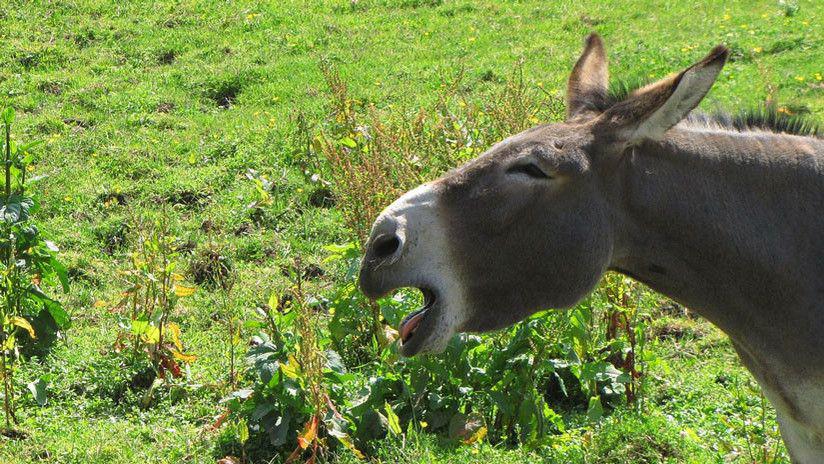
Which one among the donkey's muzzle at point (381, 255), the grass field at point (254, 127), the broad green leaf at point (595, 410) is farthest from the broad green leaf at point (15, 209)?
the broad green leaf at point (595, 410)

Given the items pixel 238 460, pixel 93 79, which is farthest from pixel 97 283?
pixel 93 79

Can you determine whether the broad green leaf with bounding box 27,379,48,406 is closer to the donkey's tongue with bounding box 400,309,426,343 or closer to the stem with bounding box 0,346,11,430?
the stem with bounding box 0,346,11,430

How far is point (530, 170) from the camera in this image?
11.6 feet

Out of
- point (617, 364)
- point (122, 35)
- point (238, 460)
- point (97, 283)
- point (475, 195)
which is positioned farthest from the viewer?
point (122, 35)

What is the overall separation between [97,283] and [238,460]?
2964 millimetres

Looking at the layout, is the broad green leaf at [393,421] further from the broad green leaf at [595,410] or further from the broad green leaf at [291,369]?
the broad green leaf at [595,410]

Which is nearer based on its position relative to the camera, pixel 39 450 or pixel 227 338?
pixel 39 450

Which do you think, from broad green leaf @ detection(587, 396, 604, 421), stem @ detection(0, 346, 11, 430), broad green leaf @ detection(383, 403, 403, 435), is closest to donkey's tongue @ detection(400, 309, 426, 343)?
broad green leaf @ detection(383, 403, 403, 435)

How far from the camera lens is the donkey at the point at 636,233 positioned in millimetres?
3486

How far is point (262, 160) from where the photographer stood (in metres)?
9.45

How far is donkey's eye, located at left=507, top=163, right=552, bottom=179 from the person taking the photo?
3.51 metres

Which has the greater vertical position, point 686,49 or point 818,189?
point 818,189

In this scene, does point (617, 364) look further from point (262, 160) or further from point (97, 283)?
point (262, 160)

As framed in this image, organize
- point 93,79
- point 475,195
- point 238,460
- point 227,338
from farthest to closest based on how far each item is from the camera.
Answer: point 93,79, point 227,338, point 238,460, point 475,195
